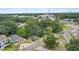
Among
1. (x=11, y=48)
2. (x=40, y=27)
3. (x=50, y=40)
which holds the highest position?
(x=40, y=27)

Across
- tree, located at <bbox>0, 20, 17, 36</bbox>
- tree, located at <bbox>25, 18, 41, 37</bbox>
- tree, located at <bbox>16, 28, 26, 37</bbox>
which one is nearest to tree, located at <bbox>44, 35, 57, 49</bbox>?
tree, located at <bbox>25, 18, 41, 37</bbox>

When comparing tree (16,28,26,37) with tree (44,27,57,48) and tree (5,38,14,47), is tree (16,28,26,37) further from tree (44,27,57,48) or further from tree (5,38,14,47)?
tree (44,27,57,48)

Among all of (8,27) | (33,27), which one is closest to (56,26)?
(33,27)

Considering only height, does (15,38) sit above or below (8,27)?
below

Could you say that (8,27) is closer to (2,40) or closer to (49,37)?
(2,40)

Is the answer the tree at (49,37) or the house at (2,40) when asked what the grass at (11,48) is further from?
the tree at (49,37)
